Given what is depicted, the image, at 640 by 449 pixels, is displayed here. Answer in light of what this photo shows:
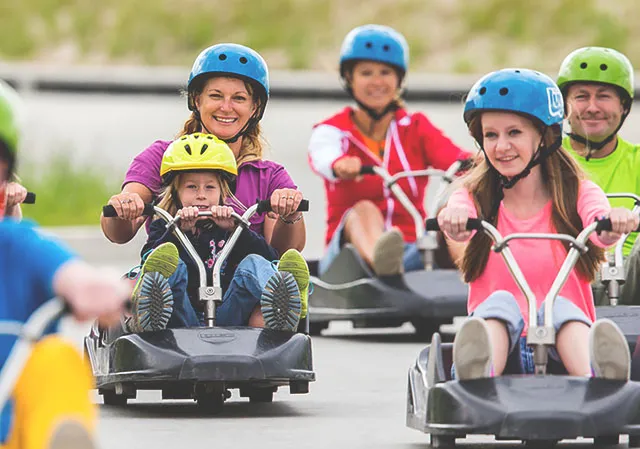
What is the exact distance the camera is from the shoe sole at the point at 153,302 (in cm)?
790

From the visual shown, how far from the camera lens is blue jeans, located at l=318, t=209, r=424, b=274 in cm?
1209

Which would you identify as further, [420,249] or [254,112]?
[420,249]

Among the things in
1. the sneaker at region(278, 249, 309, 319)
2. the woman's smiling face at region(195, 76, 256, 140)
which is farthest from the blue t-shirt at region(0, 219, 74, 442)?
the woman's smiling face at region(195, 76, 256, 140)

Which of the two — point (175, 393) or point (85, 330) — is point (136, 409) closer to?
point (175, 393)

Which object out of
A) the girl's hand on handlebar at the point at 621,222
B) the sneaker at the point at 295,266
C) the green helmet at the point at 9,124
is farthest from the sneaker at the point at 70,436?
the sneaker at the point at 295,266

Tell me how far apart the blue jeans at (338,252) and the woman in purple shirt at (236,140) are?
2.94 metres

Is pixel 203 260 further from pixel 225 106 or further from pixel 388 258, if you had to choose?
pixel 388 258

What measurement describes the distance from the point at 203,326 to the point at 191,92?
4.92ft

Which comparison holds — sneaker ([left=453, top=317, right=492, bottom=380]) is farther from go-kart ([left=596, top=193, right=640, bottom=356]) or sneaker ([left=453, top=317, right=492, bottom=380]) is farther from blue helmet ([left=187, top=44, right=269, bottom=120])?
blue helmet ([left=187, top=44, right=269, bottom=120])

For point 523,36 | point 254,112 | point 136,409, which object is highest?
point 523,36

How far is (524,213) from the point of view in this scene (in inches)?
293

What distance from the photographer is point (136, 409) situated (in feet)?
27.8

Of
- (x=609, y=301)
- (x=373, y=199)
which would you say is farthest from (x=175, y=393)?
(x=373, y=199)

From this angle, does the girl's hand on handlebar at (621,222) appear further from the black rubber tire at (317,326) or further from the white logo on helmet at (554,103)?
the black rubber tire at (317,326)
